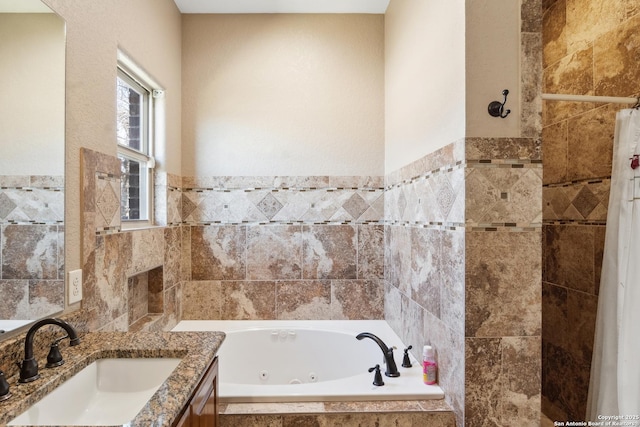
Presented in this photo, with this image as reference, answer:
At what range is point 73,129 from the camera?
1480mm

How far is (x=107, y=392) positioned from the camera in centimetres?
127

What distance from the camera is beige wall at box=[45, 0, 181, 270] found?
1.45 m

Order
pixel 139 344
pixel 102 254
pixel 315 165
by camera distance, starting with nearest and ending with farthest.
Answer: pixel 139 344 → pixel 102 254 → pixel 315 165

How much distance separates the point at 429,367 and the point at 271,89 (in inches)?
85.6

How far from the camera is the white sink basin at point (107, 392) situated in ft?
3.61

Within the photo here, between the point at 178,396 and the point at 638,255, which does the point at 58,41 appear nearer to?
the point at 178,396

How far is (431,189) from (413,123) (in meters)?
0.52

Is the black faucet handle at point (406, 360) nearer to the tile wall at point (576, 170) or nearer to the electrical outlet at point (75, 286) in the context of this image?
the tile wall at point (576, 170)

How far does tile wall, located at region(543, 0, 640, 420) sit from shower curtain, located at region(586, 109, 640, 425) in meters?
0.39

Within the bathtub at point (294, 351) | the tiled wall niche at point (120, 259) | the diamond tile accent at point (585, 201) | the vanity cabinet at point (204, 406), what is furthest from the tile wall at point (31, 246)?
the diamond tile accent at point (585, 201)

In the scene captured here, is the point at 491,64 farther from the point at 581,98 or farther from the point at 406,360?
the point at 406,360

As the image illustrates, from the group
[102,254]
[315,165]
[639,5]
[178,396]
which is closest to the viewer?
[178,396]

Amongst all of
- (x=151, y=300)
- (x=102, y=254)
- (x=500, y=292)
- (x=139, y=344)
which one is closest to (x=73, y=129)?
Result: (x=102, y=254)

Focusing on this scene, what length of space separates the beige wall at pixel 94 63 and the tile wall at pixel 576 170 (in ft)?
8.48
